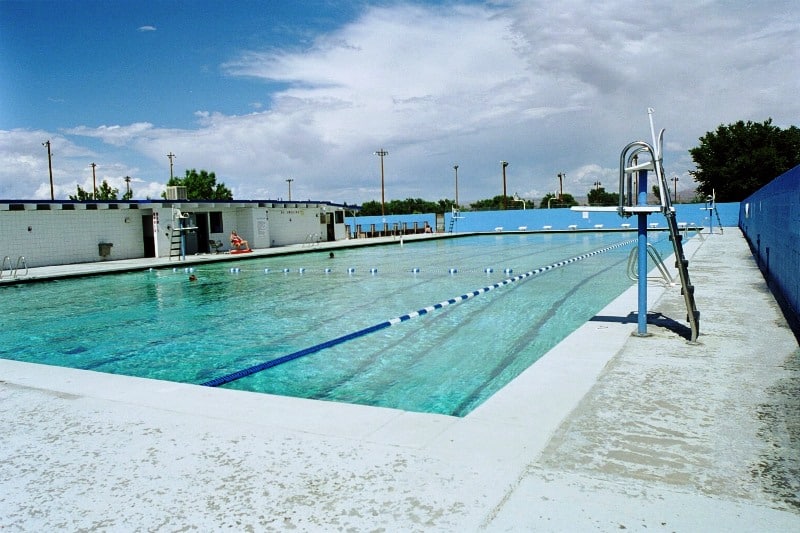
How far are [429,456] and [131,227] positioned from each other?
82.1 feet

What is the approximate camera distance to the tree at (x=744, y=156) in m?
54.9

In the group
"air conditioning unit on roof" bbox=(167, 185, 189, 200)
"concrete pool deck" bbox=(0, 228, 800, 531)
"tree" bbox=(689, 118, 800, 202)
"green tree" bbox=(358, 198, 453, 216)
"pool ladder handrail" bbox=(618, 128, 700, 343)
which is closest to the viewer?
"concrete pool deck" bbox=(0, 228, 800, 531)

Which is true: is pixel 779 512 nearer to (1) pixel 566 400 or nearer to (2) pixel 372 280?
(1) pixel 566 400

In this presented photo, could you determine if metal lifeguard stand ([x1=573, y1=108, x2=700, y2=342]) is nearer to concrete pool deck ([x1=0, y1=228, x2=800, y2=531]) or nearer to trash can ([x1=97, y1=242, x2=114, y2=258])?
concrete pool deck ([x1=0, y1=228, x2=800, y2=531])

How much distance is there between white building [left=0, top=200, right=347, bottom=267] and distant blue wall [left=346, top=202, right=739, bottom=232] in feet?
53.7

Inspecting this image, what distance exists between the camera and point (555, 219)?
51000mm

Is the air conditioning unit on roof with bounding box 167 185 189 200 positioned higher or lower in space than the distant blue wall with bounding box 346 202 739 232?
higher

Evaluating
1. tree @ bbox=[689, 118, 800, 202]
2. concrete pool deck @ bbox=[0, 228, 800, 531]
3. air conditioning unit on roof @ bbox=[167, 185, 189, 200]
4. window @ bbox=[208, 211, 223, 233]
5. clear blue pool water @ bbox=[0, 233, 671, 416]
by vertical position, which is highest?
tree @ bbox=[689, 118, 800, 202]

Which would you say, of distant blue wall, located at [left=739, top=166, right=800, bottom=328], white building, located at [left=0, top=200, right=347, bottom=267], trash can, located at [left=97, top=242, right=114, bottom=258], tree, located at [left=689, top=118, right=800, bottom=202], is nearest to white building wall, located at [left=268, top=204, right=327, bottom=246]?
white building, located at [left=0, top=200, right=347, bottom=267]

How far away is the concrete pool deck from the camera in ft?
8.60

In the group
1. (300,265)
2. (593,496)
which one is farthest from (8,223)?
(593,496)

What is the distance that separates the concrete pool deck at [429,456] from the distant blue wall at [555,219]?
4094 cm

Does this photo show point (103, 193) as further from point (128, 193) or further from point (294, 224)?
point (294, 224)

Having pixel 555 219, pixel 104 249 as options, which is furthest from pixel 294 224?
pixel 555 219
